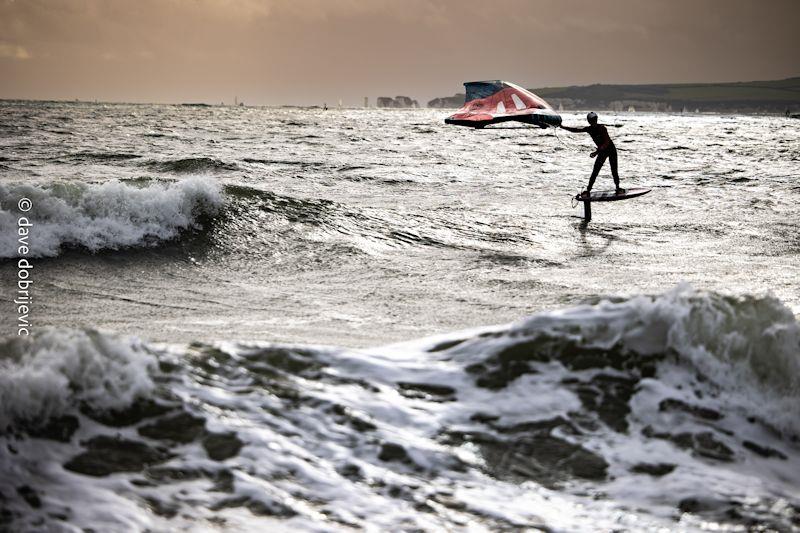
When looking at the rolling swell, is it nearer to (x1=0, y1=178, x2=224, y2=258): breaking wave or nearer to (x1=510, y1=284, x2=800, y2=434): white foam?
(x1=0, y1=178, x2=224, y2=258): breaking wave

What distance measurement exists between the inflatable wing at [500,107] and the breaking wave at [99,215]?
625cm

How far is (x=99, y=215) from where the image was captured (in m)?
14.1

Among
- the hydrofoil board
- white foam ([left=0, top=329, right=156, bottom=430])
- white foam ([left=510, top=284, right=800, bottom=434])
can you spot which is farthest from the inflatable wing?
white foam ([left=0, top=329, right=156, bottom=430])

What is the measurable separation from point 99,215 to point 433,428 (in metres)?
10.7

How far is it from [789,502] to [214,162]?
25.4m

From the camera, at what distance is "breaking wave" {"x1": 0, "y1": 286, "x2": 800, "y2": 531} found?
175 inches

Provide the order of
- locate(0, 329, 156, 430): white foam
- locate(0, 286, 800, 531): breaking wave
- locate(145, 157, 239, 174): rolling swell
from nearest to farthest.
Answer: locate(0, 286, 800, 531): breaking wave
locate(0, 329, 156, 430): white foam
locate(145, 157, 239, 174): rolling swell

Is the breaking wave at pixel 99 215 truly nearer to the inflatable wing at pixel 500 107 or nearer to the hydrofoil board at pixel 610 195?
the inflatable wing at pixel 500 107

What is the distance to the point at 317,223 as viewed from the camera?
16.2 meters

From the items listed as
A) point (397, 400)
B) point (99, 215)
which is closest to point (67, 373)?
point (397, 400)

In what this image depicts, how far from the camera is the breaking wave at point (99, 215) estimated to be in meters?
12.8

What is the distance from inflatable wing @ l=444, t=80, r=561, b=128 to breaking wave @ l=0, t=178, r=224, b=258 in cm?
625

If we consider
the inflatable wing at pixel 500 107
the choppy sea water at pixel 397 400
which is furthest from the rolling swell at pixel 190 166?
the choppy sea water at pixel 397 400

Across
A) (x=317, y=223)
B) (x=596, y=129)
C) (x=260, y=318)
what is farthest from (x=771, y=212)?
(x=260, y=318)
